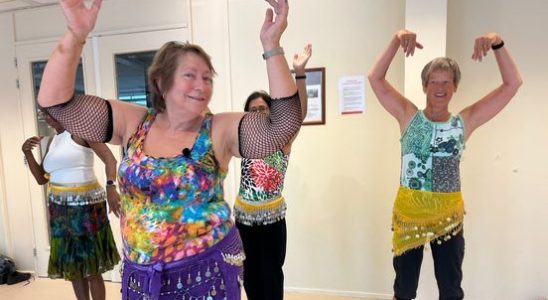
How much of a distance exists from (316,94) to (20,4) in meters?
2.60

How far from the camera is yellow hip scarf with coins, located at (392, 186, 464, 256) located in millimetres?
1702

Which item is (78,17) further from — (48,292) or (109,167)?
(48,292)

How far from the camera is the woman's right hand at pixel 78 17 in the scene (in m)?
0.87

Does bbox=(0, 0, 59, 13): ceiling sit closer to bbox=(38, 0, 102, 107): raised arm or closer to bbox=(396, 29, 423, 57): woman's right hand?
bbox=(38, 0, 102, 107): raised arm

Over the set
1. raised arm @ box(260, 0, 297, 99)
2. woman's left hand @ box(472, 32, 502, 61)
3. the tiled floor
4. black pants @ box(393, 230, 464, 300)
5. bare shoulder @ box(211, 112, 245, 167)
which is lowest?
the tiled floor

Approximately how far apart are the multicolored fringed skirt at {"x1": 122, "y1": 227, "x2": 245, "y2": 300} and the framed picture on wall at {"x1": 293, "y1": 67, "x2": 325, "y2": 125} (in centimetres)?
183

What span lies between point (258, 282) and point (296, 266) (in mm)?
1112

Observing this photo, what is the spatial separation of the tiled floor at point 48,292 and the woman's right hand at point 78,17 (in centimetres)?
245

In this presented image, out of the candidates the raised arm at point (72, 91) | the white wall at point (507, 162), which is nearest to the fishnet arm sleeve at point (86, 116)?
the raised arm at point (72, 91)

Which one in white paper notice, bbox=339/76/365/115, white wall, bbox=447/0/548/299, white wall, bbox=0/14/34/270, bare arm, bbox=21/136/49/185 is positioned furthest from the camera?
white wall, bbox=0/14/34/270

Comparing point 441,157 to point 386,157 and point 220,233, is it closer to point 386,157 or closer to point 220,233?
point 386,157

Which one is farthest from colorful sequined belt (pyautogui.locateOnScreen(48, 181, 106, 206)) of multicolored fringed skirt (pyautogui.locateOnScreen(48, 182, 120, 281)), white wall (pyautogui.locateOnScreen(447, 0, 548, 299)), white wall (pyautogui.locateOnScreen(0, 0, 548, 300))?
white wall (pyautogui.locateOnScreen(447, 0, 548, 299))

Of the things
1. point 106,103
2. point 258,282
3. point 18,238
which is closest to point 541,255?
point 258,282

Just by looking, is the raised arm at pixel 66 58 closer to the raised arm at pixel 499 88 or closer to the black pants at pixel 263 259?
the black pants at pixel 263 259
